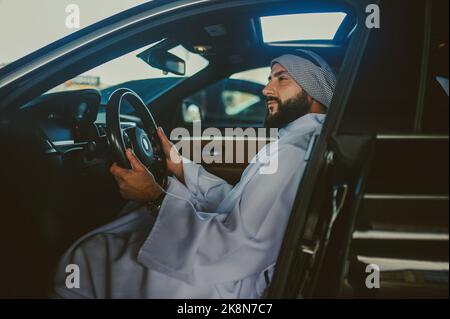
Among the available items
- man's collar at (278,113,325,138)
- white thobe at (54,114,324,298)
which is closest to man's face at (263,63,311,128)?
man's collar at (278,113,325,138)

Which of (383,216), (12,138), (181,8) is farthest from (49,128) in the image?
(383,216)

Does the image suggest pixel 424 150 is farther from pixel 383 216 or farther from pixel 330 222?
pixel 330 222

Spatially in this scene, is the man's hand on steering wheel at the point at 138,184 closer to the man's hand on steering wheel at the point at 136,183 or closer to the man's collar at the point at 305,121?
the man's hand on steering wheel at the point at 136,183

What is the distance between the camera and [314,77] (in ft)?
7.04

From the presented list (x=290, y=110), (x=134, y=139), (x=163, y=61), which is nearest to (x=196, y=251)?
(x=134, y=139)

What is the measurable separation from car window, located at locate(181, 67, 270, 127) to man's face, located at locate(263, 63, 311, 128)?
2.79ft

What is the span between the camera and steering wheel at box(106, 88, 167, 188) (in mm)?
1789

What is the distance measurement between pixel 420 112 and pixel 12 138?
1536mm

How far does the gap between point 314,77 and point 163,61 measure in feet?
2.92

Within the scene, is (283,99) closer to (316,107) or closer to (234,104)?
(316,107)

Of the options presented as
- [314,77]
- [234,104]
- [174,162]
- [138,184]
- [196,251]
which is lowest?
[234,104]

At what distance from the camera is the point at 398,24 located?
1317 mm

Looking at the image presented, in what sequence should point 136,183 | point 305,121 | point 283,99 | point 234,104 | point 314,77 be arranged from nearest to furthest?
1. point 136,183
2. point 305,121
3. point 314,77
4. point 283,99
5. point 234,104

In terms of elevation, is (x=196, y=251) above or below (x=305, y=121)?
below
